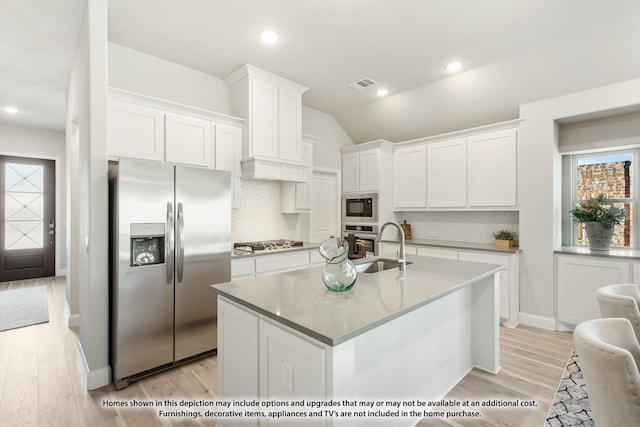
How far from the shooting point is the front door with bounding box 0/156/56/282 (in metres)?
5.79

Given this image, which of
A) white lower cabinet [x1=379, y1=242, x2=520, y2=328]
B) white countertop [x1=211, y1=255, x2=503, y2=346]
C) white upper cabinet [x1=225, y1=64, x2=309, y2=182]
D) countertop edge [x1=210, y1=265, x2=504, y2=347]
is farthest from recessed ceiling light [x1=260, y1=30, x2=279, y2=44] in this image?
white lower cabinet [x1=379, y1=242, x2=520, y2=328]

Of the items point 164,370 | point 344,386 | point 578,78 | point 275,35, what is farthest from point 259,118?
point 578,78

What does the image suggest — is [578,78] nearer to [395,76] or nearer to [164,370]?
[395,76]

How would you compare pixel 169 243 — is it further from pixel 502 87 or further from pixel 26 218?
pixel 26 218

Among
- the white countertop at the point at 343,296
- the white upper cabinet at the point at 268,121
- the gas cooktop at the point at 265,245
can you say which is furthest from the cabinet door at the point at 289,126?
the white countertop at the point at 343,296

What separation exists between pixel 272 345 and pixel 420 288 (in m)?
0.89

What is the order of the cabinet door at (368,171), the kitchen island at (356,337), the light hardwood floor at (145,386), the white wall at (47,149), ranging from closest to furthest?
the kitchen island at (356,337)
the light hardwood floor at (145,386)
the cabinet door at (368,171)
the white wall at (47,149)

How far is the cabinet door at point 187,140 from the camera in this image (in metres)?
3.13

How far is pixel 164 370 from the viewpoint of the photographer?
8.62ft

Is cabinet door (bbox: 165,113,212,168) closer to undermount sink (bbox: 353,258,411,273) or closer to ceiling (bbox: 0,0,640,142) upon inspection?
ceiling (bbox: 0,0,640,142)

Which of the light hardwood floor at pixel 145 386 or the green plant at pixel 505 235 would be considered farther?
the green plant at pixel 505 235

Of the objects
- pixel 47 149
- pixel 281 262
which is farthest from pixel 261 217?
pixel 47 149

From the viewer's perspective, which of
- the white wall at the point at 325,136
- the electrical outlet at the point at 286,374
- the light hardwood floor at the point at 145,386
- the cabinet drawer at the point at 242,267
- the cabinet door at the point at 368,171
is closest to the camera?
the electrical outlet at the point at 286,374

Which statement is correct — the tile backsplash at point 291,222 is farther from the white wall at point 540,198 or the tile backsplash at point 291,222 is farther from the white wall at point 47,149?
the white wall at point 47,149
